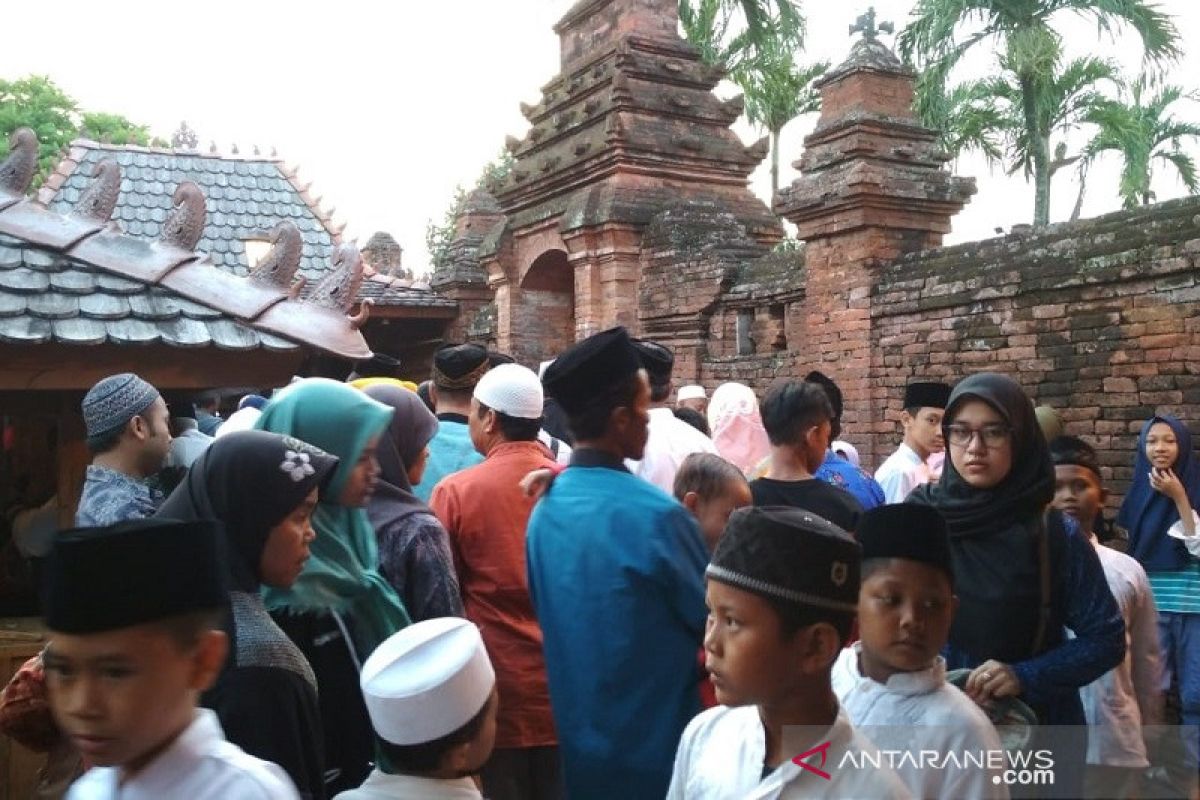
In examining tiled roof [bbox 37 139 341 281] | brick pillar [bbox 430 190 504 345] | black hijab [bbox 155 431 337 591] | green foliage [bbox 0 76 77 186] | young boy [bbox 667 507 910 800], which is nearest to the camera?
young boy [bbox 667 507 910 800]

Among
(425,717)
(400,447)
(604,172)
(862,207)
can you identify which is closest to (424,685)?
(425,717)

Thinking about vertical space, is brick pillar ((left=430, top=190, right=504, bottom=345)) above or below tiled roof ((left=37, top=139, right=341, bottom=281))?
below

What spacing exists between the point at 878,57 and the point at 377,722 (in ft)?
25.3

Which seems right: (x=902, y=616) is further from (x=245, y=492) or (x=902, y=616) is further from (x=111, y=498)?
(x=111, y=498)

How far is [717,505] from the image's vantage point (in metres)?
3.18

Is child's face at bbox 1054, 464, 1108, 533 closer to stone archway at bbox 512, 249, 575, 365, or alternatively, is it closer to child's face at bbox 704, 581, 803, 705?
child's face at bbox 704, 581, 803, 705

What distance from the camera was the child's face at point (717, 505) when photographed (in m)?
3.16

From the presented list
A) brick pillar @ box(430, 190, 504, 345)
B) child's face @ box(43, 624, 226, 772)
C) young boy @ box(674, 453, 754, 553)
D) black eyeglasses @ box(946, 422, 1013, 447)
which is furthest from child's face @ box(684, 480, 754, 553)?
brick pillar @ box(430, 190, 504, 345)

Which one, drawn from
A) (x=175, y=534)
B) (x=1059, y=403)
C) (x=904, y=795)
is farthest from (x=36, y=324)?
(x=1059, y=403)

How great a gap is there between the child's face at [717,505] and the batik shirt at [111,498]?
1775 mm

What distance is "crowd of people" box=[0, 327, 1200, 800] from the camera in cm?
153

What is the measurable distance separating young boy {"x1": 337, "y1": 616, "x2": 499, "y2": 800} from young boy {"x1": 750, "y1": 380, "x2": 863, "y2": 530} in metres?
1.79

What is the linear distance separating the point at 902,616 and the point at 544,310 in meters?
10.7

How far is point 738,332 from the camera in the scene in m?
9.41
